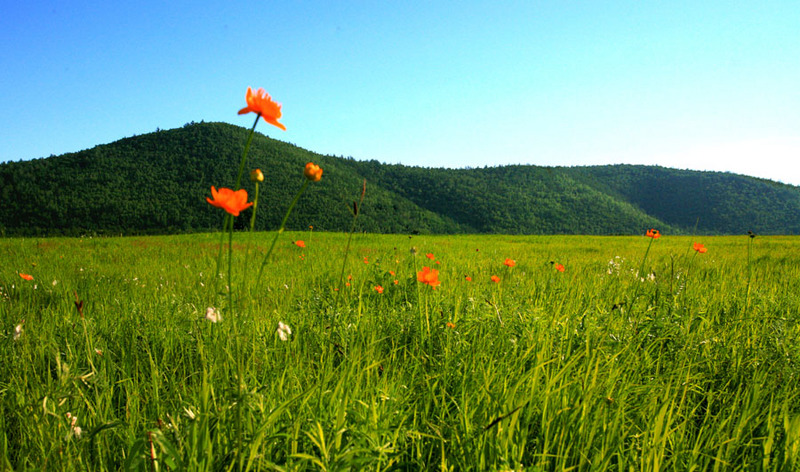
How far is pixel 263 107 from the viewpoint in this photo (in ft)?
2.69

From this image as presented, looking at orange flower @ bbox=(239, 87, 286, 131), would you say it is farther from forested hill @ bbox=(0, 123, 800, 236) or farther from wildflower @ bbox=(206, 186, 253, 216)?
forested hill @ bbox=(0, 123, 800, 236)

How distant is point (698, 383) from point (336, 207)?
51.0 m

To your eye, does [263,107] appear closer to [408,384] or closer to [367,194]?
[408,384]

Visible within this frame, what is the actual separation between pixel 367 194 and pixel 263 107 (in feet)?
202

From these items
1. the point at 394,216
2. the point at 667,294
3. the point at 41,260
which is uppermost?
the point at 394,216

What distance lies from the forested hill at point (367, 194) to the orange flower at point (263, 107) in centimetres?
4295

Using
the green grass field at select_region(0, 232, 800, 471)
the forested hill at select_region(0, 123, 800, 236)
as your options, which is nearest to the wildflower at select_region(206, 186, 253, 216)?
the green grass field at select_region(0, 232, 800, 471)

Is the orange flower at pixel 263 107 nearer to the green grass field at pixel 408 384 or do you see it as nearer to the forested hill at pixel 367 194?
the green grass field at pixel 408 384

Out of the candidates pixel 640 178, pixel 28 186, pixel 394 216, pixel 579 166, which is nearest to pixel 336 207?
pixel 394 216

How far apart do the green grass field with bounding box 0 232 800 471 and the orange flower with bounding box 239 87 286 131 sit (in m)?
0.30

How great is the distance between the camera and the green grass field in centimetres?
101

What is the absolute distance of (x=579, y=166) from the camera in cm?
10112

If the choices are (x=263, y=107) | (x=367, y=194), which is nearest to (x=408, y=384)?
(x=263, y=107)

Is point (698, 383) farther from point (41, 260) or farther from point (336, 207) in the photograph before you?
point (336, 207)
